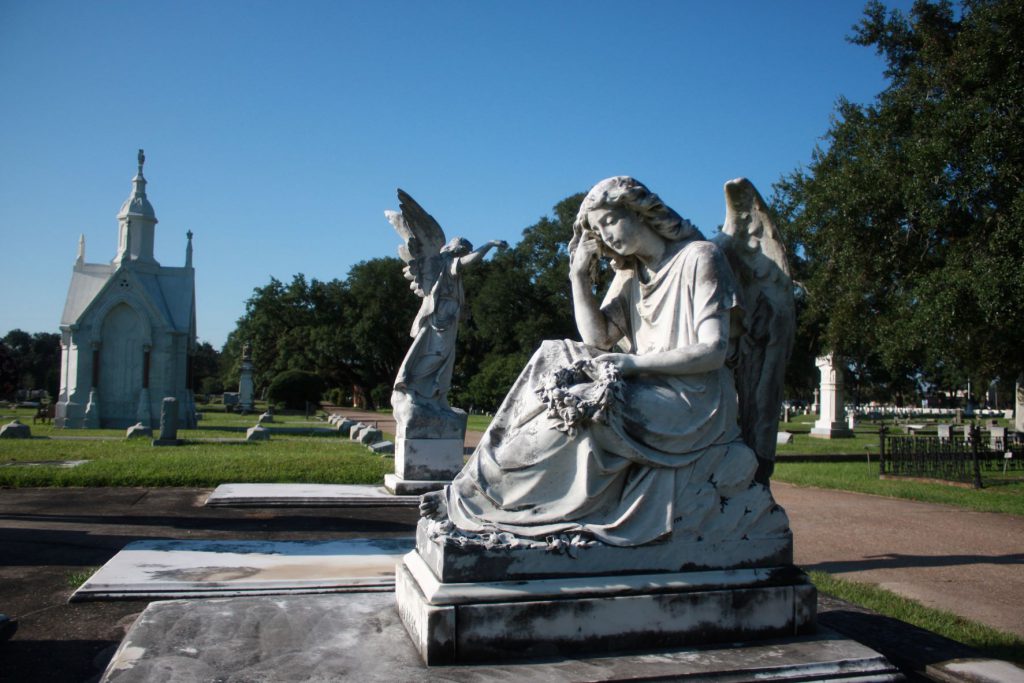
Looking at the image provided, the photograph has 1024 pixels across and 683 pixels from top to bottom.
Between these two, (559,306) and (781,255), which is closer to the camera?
(781,255)

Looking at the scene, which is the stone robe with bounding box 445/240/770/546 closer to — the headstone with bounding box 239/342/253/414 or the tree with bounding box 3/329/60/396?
the headstone with bounding box 239/342/253/414

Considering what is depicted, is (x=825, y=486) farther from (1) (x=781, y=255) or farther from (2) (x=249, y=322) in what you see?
(2) (x=249, y=322)

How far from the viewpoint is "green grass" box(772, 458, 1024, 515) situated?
11026mm

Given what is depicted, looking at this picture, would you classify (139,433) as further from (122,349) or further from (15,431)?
(122,349)

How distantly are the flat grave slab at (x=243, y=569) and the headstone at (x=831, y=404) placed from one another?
25127 millimetres

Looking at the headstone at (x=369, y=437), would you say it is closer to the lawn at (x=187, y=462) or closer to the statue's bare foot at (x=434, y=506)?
the lawn at (x=187, y=462)

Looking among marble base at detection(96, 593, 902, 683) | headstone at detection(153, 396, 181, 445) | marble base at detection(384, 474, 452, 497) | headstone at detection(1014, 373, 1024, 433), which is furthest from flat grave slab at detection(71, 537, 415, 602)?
headstone at detection(1014, 373, 1024, 433)

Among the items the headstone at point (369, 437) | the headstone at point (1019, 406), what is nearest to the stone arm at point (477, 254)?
the headstone at point (369, 437)

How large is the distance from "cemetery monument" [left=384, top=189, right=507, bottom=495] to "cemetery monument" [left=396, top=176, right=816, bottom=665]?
20.4 feet

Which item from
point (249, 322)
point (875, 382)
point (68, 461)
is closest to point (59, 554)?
point (68, 461)

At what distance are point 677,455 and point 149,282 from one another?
91.3ft

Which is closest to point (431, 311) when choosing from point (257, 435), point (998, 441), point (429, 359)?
point (429, 359)

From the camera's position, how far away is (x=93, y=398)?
83.0 ft

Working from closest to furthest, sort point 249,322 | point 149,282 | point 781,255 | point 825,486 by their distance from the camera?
point 781,255 → point 825,486 → point 149,282 → point 249,322
